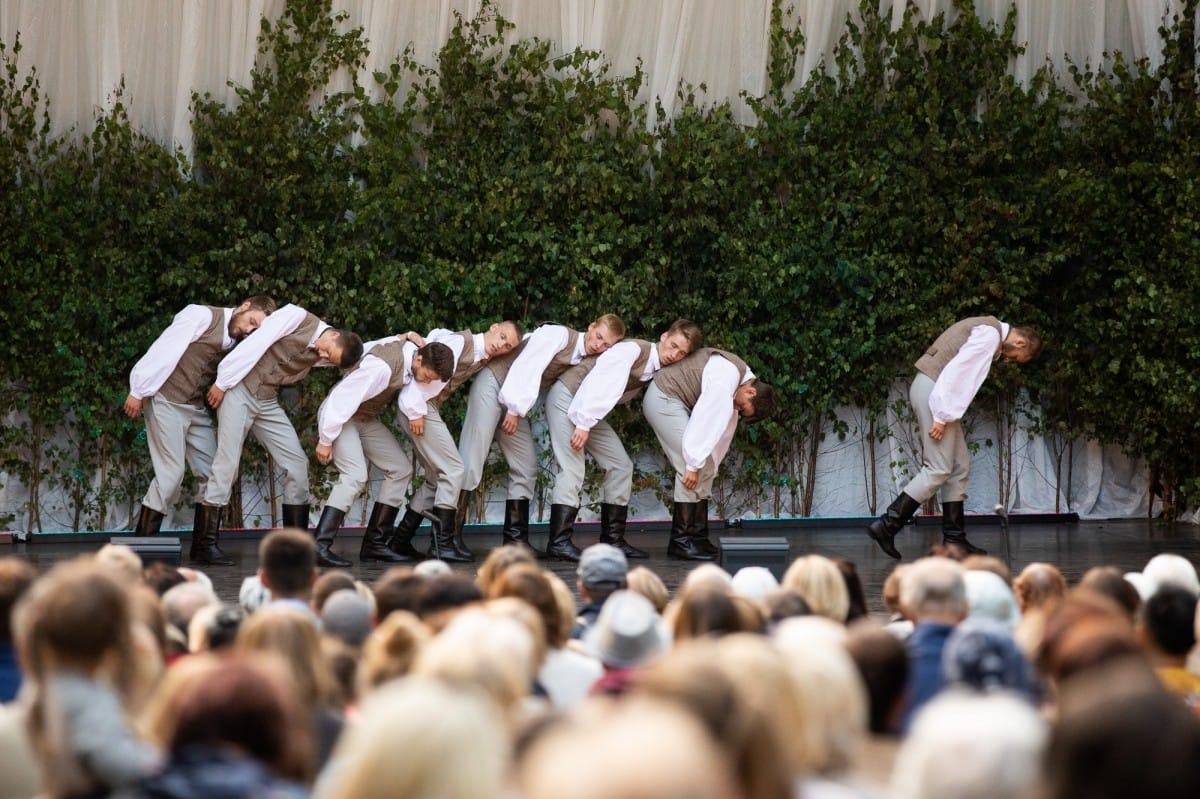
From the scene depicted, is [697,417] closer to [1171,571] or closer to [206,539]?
[206,539]

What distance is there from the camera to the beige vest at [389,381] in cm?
768

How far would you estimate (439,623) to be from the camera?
3.32m

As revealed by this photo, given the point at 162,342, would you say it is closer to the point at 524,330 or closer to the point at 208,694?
the point at 524,330

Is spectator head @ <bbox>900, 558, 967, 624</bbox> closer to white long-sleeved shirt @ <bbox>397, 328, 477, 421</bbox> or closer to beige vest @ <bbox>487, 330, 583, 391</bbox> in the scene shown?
white long-sleeved shirt @ <bbox>397, 328, 477, 421</bbox>

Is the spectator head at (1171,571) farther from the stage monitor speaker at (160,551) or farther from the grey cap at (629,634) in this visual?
the stage monitor speaker at (160,551)

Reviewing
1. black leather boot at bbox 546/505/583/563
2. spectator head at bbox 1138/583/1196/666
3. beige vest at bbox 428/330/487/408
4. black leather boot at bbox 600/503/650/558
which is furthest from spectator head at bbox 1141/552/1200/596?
beige vest at bbox 428/330/487/408

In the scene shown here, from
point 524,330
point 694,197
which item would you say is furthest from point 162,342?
point 694,197

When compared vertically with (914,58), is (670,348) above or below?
below

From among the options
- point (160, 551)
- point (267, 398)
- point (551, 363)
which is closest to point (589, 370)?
point (551, 363)

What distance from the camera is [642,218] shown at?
941cm

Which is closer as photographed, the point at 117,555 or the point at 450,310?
the point at 117,555

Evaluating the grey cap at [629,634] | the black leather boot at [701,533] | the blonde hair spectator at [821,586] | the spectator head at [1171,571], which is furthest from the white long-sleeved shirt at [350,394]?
the grey cap at [629,634]

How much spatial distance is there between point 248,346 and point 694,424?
94.8 inches

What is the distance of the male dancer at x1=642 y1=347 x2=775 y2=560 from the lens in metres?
7.81
